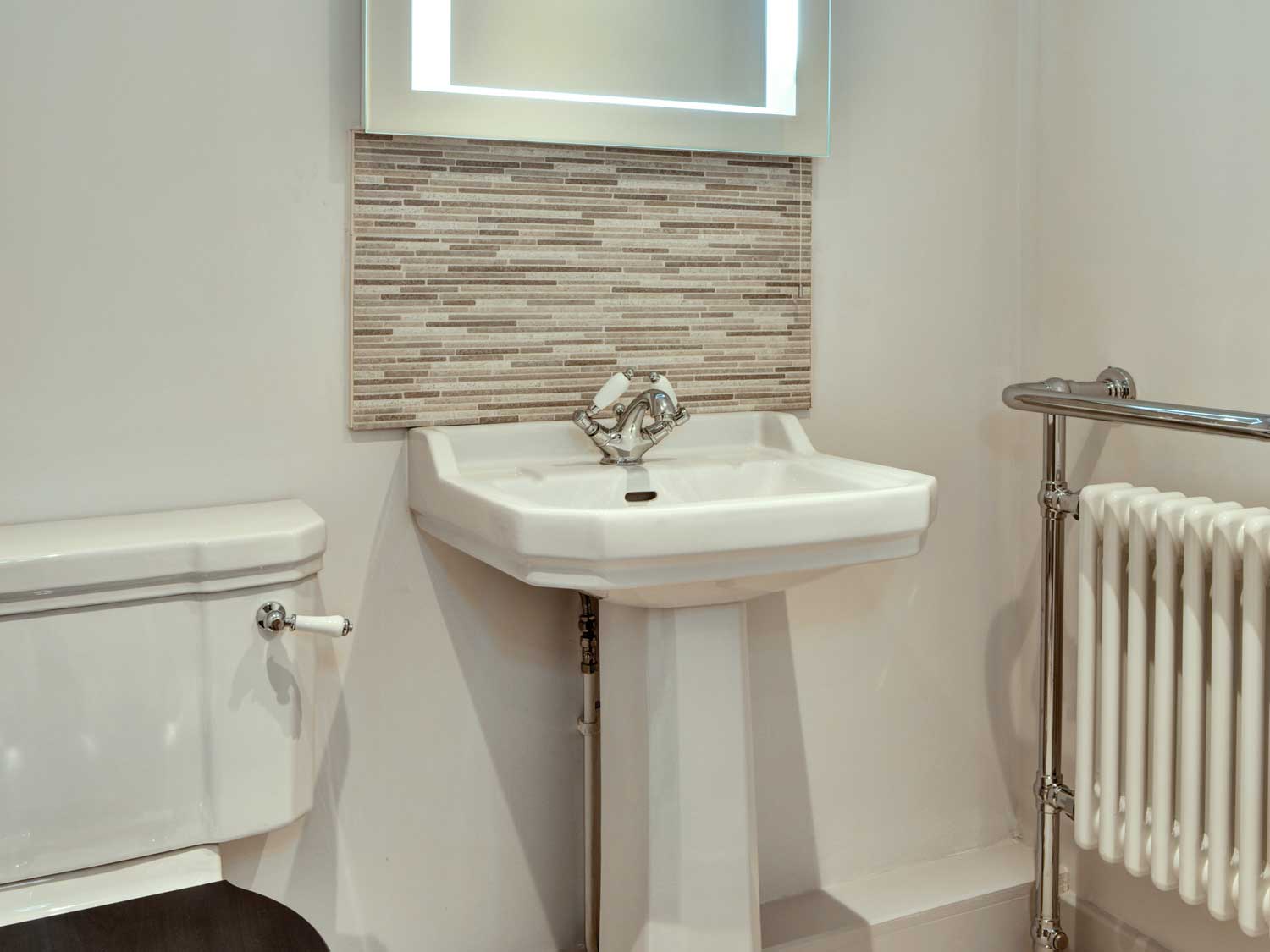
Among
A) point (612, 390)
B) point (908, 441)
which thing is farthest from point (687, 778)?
point (908, 441)

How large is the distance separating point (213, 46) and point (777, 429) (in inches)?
32.6

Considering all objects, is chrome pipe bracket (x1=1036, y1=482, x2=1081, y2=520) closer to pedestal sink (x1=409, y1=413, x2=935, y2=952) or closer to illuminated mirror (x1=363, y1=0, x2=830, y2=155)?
pedestal sink (x1=409, y1=413, x2=935, y2=952)

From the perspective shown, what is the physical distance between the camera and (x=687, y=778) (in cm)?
123

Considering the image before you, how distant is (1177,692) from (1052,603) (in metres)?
0.18

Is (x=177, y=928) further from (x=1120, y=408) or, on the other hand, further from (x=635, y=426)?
(x=1120, y=408)

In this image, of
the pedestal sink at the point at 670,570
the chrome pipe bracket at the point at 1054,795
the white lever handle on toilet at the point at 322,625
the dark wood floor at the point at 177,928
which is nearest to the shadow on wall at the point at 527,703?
the pedestal sink at the point at 670,570

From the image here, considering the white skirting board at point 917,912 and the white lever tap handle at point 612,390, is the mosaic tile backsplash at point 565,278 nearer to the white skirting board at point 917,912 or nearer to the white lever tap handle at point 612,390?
the white lever tap handle at point 612,390

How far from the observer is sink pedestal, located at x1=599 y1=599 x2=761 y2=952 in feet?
4.01

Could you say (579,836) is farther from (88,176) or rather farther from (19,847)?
(88,176)

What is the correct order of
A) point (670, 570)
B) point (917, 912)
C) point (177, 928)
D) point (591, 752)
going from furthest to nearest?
1. point (917, 912)
2. point (591, 752)
3. point (670, 570)
4. point (177, 928)

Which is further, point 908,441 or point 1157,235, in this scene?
point 908,441

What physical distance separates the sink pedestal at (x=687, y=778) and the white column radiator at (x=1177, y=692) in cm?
45

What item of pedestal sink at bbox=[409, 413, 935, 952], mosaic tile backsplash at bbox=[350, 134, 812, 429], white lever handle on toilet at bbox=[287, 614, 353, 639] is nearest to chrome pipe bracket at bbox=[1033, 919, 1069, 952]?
pedestal sink at bbox=[409, 413, 935, 952]

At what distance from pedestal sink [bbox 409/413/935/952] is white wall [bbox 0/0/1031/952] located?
162mm
